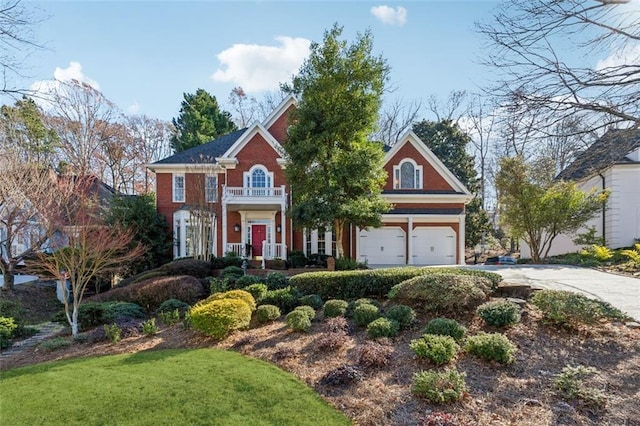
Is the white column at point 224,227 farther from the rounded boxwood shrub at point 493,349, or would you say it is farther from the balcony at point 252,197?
the rounded boxwood shrub at point 493,349

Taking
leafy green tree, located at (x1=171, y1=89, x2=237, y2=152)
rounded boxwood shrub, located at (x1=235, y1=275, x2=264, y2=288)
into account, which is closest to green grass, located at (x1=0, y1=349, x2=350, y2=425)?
rounded boxwood shrub, located at (x1=235, y1=275, x2=264, y2=288)

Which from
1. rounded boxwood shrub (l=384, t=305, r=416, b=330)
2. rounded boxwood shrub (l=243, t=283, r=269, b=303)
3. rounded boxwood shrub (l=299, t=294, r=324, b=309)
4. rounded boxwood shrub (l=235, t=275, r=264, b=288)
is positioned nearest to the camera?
rounded boxwood shrub (l=384, t=305, r=416, b=330)

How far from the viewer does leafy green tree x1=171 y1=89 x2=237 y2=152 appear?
28.9 metres

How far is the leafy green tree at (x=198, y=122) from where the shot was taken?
28.9 m

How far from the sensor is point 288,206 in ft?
61.9

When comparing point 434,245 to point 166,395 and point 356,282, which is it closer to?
point 356,282

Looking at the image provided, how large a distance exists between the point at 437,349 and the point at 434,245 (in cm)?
1517

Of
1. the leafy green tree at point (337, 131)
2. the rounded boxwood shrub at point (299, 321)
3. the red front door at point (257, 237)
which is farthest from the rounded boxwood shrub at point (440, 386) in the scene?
the red front door at point (257, 237)

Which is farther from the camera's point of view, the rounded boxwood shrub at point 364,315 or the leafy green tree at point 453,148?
the leafy green tree at point 453,148

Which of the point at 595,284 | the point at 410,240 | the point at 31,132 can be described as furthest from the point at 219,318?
the point at 31,132

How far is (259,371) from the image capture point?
5387 mm

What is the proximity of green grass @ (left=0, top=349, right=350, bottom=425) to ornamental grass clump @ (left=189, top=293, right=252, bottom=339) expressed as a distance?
29.2 inches

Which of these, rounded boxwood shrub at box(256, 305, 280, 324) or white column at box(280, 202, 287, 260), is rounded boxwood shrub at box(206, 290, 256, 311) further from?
white column at box(280, 202, 287, 260)

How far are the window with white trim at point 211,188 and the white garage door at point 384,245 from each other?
8.36 metres
